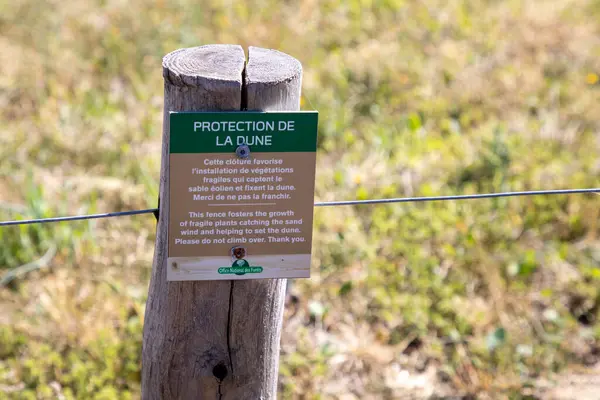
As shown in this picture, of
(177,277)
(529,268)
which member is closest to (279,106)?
(177,277)

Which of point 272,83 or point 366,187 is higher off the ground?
point 272,83

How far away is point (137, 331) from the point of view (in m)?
2.96

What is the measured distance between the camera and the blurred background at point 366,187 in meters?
2.96

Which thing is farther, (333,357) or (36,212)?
(36,212)

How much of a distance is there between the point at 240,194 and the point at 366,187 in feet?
7.93

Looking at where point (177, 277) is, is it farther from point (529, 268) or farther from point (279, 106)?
point (529, 268)

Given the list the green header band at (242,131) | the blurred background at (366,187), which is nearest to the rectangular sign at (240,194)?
the green header band at (242,131)

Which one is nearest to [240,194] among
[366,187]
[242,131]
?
[242,131]

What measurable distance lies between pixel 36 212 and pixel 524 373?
2.38m

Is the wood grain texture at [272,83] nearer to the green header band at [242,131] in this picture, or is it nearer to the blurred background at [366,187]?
the green header band at [242,131]

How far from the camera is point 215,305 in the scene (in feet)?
5.81

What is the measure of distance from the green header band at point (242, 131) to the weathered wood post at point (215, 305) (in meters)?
0.06

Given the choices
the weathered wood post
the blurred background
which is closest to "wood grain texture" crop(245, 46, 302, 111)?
the weathered wood post

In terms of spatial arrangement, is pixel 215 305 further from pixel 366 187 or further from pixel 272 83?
pixel 366 187
